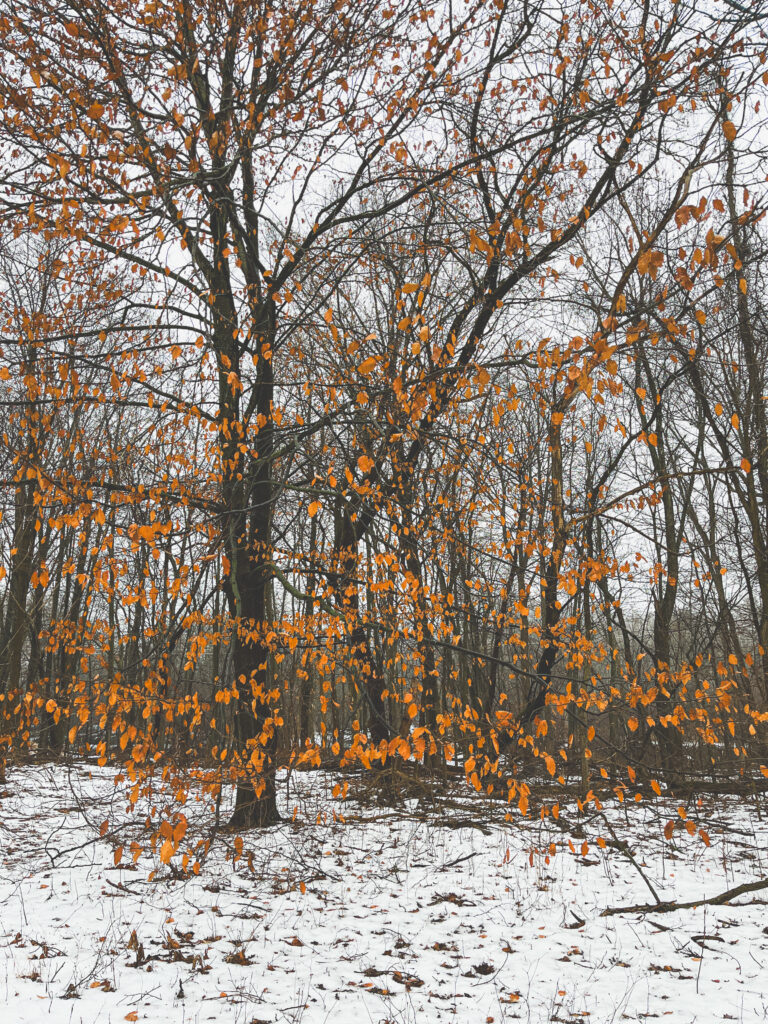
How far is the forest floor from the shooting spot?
356 centimetres

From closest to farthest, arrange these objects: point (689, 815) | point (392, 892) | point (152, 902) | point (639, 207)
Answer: point (152, 902) → point (392, 892) → point (689, 815) → point (639, 207)

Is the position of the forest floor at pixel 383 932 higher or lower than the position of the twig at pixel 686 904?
lower

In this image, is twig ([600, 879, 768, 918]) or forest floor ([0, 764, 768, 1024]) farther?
twig ([600, 879, 768, 918])

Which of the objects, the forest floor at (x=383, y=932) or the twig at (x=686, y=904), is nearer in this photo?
the forest floor at (x=383, y=932)

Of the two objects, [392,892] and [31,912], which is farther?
[392,892]

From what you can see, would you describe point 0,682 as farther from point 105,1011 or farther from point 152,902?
point 105,1011

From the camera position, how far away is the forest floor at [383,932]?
356 centimetres

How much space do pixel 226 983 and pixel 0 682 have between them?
461 inches

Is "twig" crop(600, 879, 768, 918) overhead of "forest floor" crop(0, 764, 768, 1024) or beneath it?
overhead

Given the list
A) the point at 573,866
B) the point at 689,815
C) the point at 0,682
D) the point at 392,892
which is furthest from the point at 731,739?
the point at 0,682

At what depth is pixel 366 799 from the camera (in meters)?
9.05

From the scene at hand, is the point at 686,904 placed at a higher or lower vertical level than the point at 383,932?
higher

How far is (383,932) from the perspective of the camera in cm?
464

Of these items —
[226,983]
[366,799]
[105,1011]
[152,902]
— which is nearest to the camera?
[105,1011]
